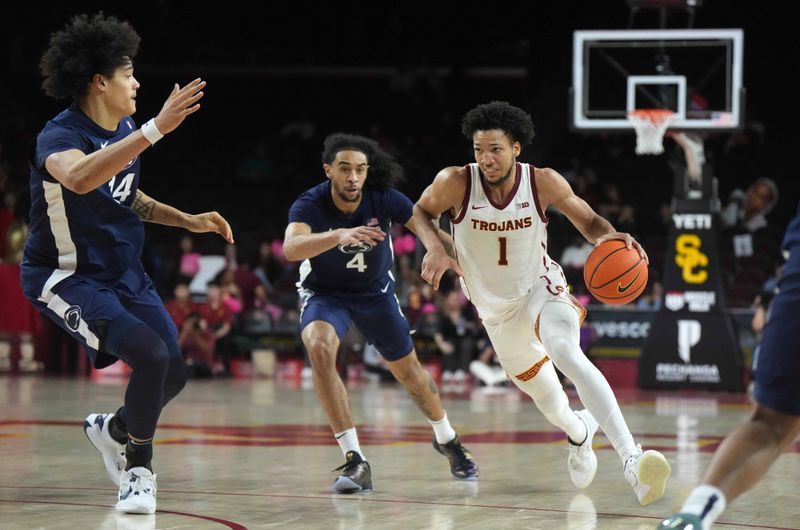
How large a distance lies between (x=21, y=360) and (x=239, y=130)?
28.5 ft

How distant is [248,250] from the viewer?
1827 cm

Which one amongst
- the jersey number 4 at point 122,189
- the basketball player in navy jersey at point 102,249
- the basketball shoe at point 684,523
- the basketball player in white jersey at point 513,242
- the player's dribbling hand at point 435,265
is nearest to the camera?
the basketball shoe at point 684,523

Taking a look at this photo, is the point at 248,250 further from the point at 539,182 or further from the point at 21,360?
the point at 539,182

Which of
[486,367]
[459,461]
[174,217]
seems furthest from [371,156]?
[486,367]

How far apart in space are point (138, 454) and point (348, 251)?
1.71m

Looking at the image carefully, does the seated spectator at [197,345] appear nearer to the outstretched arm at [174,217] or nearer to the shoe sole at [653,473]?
the outstretched arm at [174,217]

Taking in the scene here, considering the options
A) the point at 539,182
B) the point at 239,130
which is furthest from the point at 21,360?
the point at 539,182

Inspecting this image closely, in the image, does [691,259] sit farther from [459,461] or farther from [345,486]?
[345,486]

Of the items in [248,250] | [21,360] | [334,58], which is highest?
[334,58]

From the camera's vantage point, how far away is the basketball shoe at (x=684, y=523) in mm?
3424

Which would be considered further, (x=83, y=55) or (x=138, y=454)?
(x=83, y=55)

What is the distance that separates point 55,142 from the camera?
5074 mm

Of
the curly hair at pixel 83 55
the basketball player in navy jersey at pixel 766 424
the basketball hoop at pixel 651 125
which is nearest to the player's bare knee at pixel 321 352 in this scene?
the curly hair at pixel 83 55

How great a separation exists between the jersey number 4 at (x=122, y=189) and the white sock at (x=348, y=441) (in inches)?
63.3
